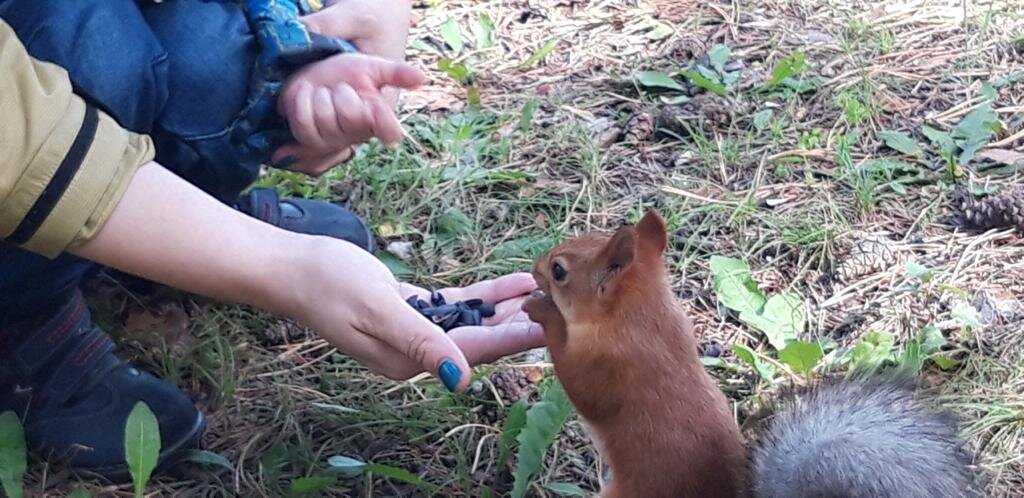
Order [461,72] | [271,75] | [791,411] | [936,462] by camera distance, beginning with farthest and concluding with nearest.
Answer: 1. [461,72]
2. [271,75]
3. [791,411]
4. [936,462]

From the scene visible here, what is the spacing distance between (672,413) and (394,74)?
51 cm

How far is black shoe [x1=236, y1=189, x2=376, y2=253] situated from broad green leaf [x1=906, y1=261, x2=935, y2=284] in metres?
0.79

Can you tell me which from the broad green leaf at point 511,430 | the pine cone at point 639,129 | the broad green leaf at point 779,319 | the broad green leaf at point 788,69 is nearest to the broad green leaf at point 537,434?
the broad green leaf at point 511,430

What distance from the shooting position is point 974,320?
5.46 feet

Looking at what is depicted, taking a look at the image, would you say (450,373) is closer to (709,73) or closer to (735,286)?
(735,286)

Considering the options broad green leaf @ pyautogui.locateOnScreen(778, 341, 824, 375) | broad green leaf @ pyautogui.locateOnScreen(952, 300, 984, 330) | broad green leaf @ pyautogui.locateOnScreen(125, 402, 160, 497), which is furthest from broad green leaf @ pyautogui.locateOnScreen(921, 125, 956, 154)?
broad green leaf @ pyautogui.locateOnScreen(125, 402, 160, 497)

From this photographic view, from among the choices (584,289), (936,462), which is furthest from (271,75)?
(936,462)

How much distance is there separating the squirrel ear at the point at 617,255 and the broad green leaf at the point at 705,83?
0.93m

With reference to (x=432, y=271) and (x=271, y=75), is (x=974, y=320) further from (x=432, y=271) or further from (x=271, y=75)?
(x=271, y=75)

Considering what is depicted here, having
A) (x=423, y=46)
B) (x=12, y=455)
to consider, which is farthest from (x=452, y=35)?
(x=12, y=455)

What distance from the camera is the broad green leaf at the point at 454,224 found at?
6.27 ft

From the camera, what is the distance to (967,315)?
1671 mm

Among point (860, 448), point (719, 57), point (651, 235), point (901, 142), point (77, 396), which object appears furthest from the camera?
point (719, 57)

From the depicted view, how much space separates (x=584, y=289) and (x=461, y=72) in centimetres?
99
